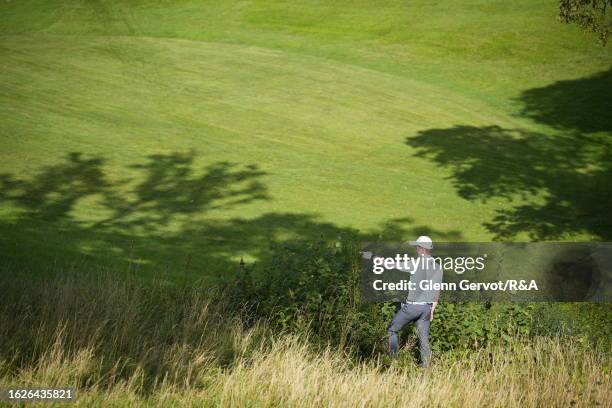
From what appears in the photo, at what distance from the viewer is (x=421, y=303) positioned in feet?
31.0

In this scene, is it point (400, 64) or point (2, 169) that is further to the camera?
point (400, 64)

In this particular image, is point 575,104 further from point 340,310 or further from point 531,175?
point 340,310

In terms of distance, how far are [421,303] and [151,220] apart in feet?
26.2

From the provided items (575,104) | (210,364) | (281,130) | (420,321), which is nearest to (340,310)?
(420,321)

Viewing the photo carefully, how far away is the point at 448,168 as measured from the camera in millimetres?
22781

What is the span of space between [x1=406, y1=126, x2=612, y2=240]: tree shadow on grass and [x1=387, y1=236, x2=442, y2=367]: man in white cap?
8803 millimetres

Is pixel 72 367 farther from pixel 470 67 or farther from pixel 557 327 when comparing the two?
pixel 470 67

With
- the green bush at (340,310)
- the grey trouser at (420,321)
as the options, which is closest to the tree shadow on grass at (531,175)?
the green bush at (340,310)

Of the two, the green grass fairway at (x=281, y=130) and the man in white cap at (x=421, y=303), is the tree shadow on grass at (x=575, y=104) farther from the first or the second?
the man in white cap at (x=421, y=303)

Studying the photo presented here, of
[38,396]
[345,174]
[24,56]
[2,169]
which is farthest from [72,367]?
[24,56]

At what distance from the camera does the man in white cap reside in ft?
30.7

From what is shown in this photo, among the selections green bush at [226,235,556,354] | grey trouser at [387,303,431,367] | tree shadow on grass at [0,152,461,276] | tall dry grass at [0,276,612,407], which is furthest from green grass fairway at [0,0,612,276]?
grey trouser at [387,303,431,367]

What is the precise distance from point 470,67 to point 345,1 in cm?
1451

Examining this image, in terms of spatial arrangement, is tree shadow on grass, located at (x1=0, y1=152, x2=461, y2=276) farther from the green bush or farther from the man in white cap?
the man in white cap
